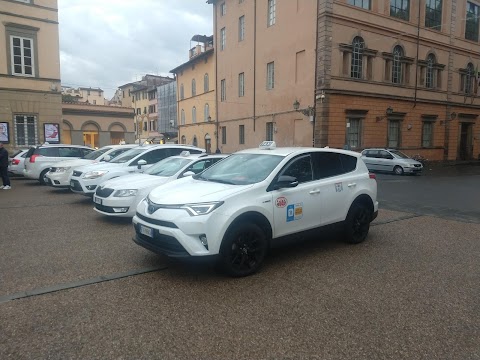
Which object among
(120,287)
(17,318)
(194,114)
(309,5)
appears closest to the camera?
(17,318)

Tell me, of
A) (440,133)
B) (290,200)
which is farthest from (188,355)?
(440,133)

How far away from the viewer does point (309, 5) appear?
83.0 ft

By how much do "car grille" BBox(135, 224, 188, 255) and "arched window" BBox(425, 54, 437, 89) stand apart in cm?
3159

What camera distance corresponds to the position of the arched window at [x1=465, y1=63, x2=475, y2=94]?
3353cm

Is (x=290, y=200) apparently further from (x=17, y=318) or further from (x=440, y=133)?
(x=440, y=133)

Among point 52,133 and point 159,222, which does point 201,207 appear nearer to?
point 159,222

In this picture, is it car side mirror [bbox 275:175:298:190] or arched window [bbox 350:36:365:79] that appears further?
arched window [bbox 350:36:365:79]

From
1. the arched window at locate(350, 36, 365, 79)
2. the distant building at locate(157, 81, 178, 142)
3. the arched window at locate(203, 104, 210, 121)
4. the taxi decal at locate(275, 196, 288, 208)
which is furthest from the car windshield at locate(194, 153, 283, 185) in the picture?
the distant building at locate(157, 81, 178, 142)

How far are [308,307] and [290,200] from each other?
166 centimetres

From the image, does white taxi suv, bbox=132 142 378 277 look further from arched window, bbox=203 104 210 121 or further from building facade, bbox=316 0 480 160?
arched window, bbox=203 104 210 121

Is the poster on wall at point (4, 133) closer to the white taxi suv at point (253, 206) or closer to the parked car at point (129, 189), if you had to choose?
the parked car at point (129, 189)

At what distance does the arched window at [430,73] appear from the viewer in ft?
100

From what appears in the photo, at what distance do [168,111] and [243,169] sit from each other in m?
52.3

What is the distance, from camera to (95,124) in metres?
36.8
